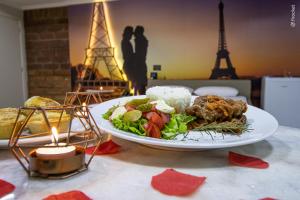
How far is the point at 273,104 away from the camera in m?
3.30

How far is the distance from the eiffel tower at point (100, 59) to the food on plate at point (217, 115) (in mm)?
3453

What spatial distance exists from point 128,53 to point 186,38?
1005 mm

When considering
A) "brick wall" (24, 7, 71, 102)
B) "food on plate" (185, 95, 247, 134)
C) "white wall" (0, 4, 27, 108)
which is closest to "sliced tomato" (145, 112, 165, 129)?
"food on plate" (185, 95, 247, 134)

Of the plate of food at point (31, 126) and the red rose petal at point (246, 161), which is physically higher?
the plate of food at point (31, 126)

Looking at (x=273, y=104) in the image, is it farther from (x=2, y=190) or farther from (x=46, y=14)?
(x=46, y=14)

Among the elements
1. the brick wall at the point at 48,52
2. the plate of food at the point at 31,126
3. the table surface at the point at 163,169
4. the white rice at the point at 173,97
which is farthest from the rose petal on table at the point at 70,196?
the brick wall at the point at 48,52

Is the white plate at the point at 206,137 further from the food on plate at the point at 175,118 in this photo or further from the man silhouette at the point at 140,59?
the man silhouette at the point at 140,59

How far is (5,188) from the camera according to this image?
500mm

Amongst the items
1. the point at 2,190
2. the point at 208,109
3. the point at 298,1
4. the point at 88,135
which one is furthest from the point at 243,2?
the point at 2,190

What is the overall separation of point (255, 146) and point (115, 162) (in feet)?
1.52

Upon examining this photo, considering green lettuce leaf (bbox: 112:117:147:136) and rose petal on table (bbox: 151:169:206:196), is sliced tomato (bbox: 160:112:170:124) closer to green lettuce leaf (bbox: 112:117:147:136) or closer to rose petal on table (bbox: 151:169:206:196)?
green lettuce leaf (bbox: 112:117:147:136)

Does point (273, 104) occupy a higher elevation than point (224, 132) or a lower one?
lower

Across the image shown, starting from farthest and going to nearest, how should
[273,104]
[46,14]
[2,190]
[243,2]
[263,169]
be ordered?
[46,14], [243,2], [273,104], [263,169], [2,190]

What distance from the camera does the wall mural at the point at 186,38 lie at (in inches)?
142
